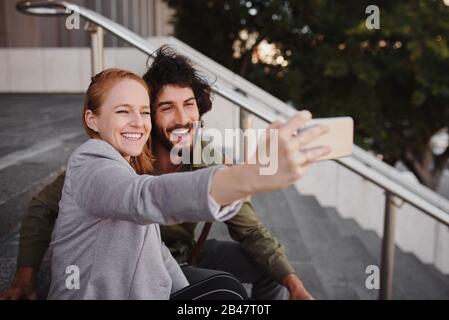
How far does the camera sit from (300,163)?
2.80 ft

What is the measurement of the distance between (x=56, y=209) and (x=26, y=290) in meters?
0.29

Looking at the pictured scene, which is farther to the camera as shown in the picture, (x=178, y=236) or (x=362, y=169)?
(x=362, y=169)

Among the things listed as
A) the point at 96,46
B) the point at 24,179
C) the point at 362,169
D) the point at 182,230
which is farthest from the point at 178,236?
the point at 96,46

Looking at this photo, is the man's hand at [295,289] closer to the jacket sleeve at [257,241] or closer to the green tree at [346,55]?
the jacket sleeve at [257,241]

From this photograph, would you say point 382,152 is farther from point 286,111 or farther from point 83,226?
point 83,226

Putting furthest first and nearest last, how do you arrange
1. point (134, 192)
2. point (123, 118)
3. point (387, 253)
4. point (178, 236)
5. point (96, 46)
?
point (96, 46), point (387, 253), point (178, 236), point (123, 118), point (134, 192)

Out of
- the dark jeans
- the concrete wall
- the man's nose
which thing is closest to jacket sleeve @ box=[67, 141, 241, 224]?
the man's nose

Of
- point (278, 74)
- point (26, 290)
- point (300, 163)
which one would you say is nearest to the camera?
point (300, 163)

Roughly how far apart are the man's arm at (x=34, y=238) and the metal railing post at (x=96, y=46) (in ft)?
3.82

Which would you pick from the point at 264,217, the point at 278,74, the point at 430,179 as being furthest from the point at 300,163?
the point at 430,179

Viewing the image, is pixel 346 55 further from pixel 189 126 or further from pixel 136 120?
pixel 136 120

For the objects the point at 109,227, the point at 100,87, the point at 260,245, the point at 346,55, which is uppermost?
the point at 346,55

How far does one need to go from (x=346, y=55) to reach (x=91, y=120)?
6979mm

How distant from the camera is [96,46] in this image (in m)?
2.69
